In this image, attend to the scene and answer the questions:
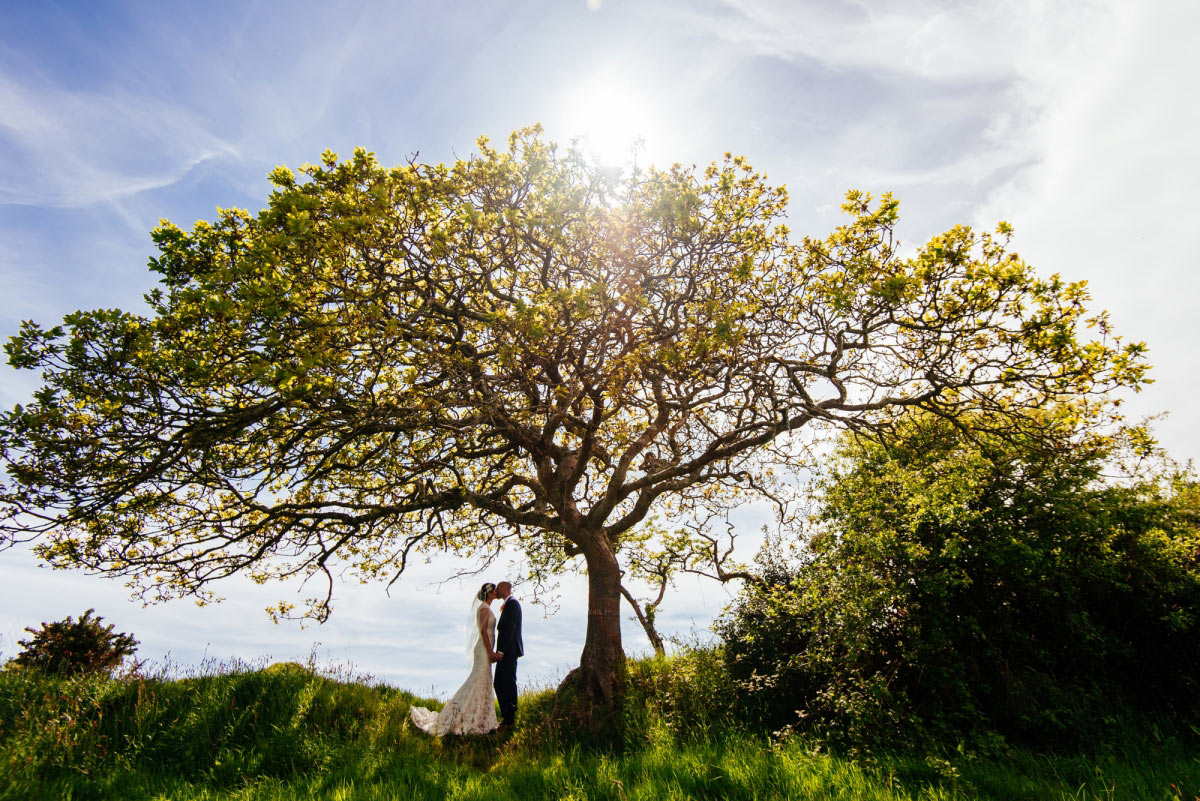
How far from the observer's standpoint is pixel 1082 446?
9.70 meters

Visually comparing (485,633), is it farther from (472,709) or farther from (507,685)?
(472,709)

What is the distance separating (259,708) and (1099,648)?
13.9 m

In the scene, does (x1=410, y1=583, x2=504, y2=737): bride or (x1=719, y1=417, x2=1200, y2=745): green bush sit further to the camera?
(x1=410, y1=583, x2=504, y2=737): bride

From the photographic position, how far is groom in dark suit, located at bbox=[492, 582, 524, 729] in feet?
40.4

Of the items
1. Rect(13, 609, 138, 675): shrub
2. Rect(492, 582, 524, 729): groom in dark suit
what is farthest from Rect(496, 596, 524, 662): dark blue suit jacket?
Rect(13, 609, 138, 675): shrub

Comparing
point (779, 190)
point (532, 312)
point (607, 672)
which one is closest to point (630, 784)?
point (607, 672)

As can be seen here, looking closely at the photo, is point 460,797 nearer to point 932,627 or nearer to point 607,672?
point 607,672

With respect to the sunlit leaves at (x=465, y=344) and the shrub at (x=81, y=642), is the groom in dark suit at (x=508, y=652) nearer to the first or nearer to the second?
the sunlit leaves at (x=465, y=344)

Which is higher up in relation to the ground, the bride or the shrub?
the shrub

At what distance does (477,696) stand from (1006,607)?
985cm

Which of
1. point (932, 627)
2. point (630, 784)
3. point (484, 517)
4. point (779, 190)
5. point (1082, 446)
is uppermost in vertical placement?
point (779, 190)

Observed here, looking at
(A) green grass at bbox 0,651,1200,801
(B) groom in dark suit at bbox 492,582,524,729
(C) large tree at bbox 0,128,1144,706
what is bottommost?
(A) green grass at bbox 0,651,1200,801

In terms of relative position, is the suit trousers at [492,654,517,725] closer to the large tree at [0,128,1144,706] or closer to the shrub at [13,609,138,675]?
the large tree at [0,128,1144,706]

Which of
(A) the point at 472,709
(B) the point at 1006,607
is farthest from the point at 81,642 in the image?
(B) the point at 1006,607
